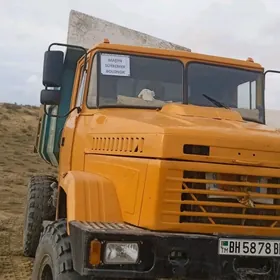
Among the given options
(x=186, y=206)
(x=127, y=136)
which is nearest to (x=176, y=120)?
(x=127, y=136)

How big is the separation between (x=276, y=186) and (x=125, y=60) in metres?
2.10

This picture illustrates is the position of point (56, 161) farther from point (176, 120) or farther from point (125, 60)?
point (176, 120)

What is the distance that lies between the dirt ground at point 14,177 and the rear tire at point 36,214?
0.65 ft

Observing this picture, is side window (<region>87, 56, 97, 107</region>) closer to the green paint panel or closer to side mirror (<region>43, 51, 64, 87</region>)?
side mirror (<region>43, 51, 64, 87</region>)

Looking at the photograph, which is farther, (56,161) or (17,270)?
(56,161)

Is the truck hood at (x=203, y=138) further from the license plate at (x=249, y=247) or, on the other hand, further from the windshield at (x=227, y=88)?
the windshield at (x=227, y=88)

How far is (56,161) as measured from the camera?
797 cm

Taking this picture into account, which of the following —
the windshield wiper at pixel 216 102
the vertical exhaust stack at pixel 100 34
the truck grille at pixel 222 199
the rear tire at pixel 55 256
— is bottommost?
the rear tire at pixel 55 256

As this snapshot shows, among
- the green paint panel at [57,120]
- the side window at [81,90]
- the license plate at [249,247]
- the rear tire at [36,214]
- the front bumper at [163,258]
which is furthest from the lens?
the rear tire at [36,214]

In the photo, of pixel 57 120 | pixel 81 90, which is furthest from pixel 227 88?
pixel 57 120

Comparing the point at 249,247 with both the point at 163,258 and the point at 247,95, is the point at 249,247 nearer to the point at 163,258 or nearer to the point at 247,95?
the point at 163,258

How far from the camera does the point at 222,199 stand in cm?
398

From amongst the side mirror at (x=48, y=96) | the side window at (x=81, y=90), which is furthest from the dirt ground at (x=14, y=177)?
the side window at (x=81, y=90)

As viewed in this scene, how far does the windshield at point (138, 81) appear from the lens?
527 centimetres
